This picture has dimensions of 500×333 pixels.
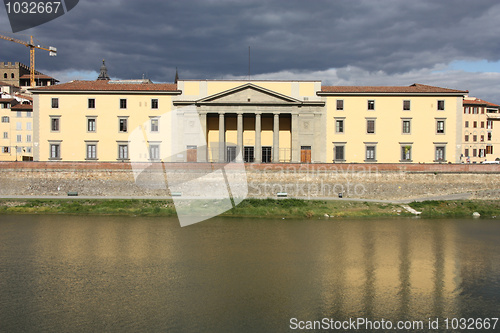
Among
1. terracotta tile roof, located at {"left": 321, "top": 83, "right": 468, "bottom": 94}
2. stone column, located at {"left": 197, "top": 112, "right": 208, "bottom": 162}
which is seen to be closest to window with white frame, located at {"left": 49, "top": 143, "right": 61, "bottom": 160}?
stone column, located at {"left": 197, "top": 112, "right": 208, "bottom": 162}

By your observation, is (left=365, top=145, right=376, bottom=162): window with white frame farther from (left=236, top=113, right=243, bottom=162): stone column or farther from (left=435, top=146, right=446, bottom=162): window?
(left=236, top=113, right=243, bottom=162): stone column

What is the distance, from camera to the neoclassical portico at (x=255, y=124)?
4566 cm

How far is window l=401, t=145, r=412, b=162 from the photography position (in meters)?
46.0

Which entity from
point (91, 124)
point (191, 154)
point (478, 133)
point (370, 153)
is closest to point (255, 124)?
point (191, 154)

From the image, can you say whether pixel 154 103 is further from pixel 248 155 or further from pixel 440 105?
pixel 440 105

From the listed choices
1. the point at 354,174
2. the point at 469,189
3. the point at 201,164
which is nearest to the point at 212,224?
the point at 201,164

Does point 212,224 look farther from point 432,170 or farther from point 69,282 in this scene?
point 432,170

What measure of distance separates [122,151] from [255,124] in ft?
49.0

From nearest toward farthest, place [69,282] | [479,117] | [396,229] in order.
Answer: [69,282], [396,229], [479,117]

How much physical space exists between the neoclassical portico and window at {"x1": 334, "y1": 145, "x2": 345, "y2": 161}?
1.71 metres

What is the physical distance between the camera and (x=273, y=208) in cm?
3350

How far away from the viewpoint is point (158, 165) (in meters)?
38.9

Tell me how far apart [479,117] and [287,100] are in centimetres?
3388

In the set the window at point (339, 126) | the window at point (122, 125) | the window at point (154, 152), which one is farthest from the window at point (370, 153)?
the window at point (122, 125)
